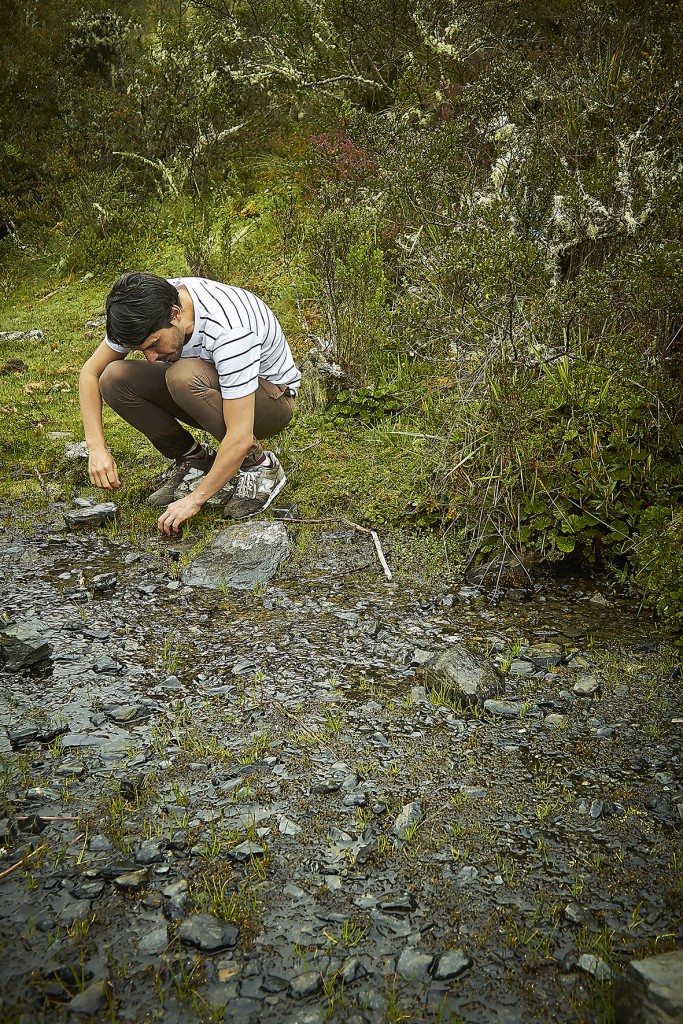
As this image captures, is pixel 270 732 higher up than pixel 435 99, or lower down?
lower down

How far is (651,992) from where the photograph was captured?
1546 millimetres

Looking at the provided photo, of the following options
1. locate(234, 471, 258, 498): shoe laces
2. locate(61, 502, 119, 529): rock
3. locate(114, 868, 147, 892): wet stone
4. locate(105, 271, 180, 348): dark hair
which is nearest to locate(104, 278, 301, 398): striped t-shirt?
locate(105, 271, 180, 348): dark hair

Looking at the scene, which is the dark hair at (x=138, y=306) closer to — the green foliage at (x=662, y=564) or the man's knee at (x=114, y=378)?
the man's knee at (x=114, y=378)

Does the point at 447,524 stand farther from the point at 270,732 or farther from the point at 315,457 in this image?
the point at 270,732

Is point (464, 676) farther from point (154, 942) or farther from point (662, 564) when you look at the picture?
point (154, 942)

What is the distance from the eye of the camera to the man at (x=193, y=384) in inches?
139

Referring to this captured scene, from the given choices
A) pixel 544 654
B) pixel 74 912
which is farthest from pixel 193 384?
pixel 74 912

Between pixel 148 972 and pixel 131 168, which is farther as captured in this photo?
pixel 131 168

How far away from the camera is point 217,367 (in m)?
3.75

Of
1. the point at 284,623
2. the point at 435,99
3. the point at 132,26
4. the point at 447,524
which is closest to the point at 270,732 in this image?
the point at 284,623

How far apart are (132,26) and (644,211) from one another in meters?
9.94

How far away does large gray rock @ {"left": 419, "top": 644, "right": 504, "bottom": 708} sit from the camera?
9.16ft

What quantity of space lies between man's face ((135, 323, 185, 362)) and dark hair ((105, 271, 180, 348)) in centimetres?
4

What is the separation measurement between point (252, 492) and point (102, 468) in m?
0.87
